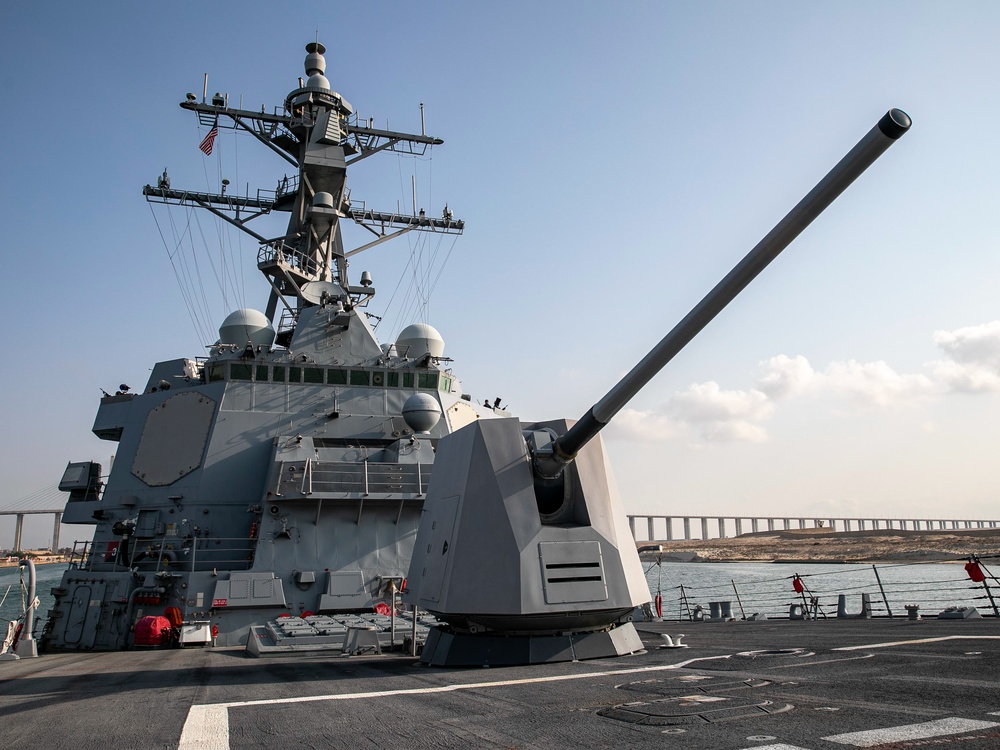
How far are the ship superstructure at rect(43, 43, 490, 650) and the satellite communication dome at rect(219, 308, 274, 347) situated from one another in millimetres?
32

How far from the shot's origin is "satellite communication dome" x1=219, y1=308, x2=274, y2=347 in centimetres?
1631

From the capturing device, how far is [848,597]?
80.2ft

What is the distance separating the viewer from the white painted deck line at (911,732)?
290 centimetres

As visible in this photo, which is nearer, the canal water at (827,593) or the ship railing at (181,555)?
the ship railing at (181,555)

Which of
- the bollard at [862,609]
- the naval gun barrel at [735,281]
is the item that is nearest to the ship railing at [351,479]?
the bollard at [862,609]

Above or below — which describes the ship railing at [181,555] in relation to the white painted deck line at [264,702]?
above

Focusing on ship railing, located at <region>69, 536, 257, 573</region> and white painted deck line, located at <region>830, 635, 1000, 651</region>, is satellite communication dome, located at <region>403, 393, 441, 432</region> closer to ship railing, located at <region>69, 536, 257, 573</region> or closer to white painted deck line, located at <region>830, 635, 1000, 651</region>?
ship railing, located at <region>69, 536, 257, 573</region>

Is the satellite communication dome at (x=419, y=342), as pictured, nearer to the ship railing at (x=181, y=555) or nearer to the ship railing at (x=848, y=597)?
the ship railing at (x=181, y=555)

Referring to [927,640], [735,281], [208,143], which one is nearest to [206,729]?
[735,281]

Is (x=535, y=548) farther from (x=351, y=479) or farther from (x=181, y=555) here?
(x=181, y=555)

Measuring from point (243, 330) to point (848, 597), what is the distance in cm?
2064

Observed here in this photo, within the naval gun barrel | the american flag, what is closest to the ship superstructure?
the american flag

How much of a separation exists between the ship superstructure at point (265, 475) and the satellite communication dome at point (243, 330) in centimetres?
3

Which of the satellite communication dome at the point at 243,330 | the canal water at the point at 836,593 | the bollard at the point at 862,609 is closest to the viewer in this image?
the bollard at the point at 862,609
